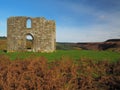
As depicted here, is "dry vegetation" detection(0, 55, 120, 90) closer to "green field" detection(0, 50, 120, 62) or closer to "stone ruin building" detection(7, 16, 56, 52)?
"green field" detection(0, 50, 120, 62)

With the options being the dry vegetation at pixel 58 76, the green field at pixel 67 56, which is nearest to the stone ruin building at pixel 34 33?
the green field at pixel 67 56

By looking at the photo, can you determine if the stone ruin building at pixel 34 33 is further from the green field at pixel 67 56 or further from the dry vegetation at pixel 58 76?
the dry vegetation at pixel 58 76

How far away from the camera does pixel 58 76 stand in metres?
14.4

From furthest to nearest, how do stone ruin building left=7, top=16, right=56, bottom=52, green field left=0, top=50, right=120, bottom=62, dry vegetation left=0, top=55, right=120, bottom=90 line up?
stone ruin building left=7, top=16, right=56, bottom=52 → green field left=0, top=50, right=120, bottom=62 → dry vegetation left=0, top=55, right=120, bottom=90

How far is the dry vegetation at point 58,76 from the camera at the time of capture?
1438 centimetres

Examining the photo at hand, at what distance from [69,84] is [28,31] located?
18055mm

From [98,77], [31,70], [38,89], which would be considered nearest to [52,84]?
[38,89]

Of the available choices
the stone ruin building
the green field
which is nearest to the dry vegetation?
the green field

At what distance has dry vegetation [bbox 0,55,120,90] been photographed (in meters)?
14.4

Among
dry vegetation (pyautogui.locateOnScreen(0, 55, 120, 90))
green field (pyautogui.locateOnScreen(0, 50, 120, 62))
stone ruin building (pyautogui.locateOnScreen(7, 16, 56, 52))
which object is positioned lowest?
dry vegetation (pyautogui.locateOnScreen(0, 55, 120, 90))

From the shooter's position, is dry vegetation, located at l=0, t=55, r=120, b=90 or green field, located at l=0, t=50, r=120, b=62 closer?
dry vegetation, located at l=0, t=55, r=120, b=90

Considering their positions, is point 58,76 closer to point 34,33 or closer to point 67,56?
point 67,56

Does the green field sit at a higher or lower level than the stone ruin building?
lower

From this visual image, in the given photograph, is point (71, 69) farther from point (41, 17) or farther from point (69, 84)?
point (41, 17)
